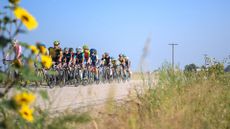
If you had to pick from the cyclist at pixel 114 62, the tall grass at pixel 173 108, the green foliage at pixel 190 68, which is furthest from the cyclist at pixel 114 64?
the tall grass at pixel 173 108

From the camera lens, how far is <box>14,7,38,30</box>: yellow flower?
248 cm

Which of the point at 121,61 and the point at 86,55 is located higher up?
the point at 86,55

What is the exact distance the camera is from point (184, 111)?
5.18 meters

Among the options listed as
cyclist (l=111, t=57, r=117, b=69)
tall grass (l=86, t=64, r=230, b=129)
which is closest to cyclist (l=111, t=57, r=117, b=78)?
cyclist (l=111, t=57, r=117, b=69)

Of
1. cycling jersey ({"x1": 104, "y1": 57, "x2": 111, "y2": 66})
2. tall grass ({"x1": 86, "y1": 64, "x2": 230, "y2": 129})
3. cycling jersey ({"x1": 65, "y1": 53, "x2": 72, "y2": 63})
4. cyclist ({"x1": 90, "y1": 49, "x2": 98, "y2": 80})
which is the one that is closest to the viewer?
tall grass ({"x1": 86, "y1": 64, "x2": 230, "y2": 129})

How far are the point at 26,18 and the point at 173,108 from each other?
3.09 m

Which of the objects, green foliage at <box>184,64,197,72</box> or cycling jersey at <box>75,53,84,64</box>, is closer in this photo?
green foliage at <box>184,64,197,72</box>

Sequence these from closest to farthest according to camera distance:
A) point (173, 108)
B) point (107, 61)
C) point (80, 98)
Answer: point (173, 108), point (80, 98), point (107, 61)

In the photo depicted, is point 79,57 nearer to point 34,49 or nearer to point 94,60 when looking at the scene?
point 94,60

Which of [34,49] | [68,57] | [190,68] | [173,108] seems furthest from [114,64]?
[34,49]

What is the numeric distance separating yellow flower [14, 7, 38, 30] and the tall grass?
1828mm

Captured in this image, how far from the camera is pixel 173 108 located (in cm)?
518

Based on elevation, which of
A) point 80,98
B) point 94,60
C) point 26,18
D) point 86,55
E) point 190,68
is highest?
point 86,55

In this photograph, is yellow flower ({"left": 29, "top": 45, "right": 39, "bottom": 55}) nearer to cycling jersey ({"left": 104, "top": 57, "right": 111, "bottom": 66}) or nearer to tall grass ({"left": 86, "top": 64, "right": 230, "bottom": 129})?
tall grass ({"left": 86, "top": 64, "right": 230, "bottom": 129})
